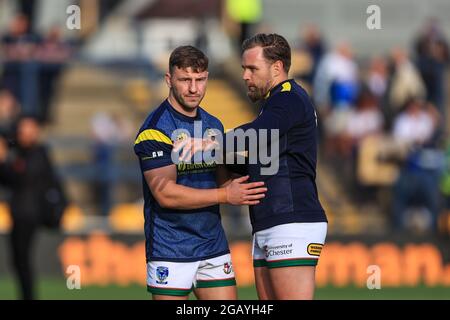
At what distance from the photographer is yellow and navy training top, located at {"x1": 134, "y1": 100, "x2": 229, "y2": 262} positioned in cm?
757

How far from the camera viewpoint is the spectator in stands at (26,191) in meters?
13.0

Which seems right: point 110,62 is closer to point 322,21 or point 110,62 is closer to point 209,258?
point 322,21

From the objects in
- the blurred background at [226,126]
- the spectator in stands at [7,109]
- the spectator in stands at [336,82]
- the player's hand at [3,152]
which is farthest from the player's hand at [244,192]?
the spectator in stands at [336,82]

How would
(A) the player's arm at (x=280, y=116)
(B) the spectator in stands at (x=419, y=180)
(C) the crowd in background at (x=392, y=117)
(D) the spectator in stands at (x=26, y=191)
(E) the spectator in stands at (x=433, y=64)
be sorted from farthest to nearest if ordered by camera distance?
(E) the spectator in stands at (x=433, y=64) < (C) the crowd in background at (x=392, y=117) < (B) the spectator in stands at (x=419, y=180) < (D) the spectator in stands at (x=26, y=191) < (A) the player's arm at (x=280, y=116)

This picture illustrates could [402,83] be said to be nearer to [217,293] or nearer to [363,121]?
[363,121]

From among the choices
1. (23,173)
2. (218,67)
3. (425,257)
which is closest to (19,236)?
(23,173)

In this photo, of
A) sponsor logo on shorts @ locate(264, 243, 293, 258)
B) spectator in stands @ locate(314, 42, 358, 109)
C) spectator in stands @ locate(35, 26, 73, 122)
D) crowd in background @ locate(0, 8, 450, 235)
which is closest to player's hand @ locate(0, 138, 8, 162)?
crowd in background @ locate(0, 8, 450, 235)

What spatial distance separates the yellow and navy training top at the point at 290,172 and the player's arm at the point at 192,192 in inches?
3.5

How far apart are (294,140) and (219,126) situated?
0.56 metres

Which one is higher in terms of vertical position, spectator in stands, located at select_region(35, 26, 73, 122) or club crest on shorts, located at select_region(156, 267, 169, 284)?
spectator in stands, located at select_region(35, 26, 73, 122)

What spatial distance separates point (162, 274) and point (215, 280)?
0.34 metres

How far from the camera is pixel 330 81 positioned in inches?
781

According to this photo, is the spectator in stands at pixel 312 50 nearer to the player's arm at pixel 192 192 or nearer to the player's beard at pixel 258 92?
the player's beard at pixel 258 92

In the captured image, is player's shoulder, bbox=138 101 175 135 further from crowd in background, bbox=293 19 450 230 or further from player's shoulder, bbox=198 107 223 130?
crowd in background, bbox=293 19 450 230
